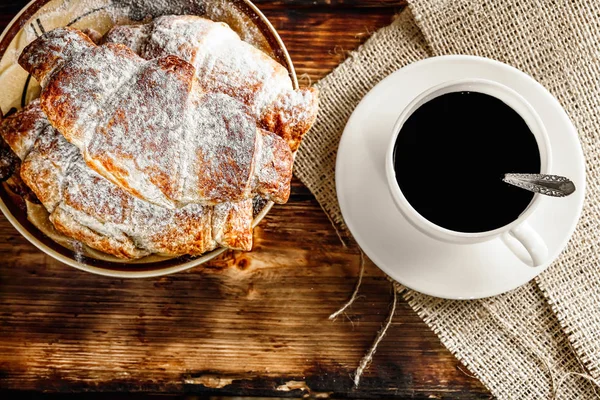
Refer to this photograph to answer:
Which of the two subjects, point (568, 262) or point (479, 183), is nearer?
point (479, 183)

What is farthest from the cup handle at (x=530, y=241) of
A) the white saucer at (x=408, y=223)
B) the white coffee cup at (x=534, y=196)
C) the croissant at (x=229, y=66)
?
the croissant at (x=229, y=66)

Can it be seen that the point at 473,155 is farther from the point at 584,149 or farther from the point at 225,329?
the point at 225,329

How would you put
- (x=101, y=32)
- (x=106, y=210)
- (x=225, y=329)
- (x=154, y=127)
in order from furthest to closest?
(x=225, y=329) → (x=101, y=32) → (x=106, y=210) → (x=154, y=127)

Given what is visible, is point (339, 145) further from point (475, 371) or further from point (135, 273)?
point (475, 371)

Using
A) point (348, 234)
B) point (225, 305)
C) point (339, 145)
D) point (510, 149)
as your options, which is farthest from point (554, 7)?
point (225, 305)

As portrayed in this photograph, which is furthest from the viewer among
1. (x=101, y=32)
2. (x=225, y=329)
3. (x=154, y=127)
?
(x=225, y=329)

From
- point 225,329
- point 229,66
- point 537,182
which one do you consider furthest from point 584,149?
point 225,329
